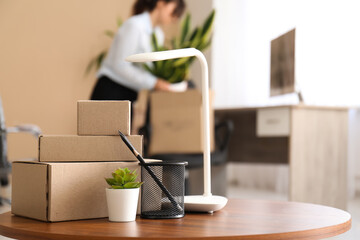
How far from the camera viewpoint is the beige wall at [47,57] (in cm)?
540

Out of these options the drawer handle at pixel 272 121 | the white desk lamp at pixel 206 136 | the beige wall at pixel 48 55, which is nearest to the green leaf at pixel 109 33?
the beige wall at pixel 48 55

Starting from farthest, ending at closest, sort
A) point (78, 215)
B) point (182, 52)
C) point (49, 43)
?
point (49, 43) < point (182, 52) < point (78, 215)

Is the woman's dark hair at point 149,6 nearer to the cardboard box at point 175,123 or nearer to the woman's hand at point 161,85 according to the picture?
the woman's hand at point 161,85

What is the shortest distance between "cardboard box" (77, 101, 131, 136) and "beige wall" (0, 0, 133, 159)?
4.46 meters

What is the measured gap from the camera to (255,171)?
17.1 ft

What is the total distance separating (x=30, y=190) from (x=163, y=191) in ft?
0.91

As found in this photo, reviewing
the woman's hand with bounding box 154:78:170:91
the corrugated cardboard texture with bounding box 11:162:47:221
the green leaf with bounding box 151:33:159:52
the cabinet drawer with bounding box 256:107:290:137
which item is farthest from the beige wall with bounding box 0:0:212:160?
the corrugated cardboard texture with bounding box 11:162:47:221

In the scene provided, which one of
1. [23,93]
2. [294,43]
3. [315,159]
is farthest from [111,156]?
[23,93]

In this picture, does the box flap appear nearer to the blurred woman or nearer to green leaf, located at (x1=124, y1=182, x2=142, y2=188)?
green leaf, located at (x1=124, y1=182, x2=142, y2=188)

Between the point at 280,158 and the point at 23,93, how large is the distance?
293cm

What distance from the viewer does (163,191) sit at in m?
1.08

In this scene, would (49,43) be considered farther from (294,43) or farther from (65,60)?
(294,43)

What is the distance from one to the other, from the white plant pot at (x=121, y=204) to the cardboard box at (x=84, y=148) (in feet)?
0.35

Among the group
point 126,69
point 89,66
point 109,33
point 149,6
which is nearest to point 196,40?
point 149,6
